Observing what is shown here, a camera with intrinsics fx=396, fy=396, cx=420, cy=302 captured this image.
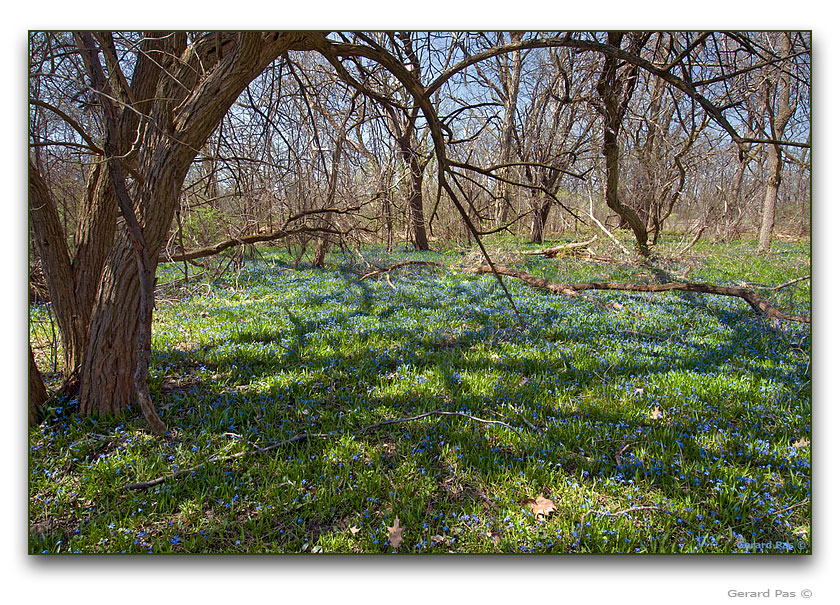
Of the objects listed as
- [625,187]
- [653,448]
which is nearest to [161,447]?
[653,448]

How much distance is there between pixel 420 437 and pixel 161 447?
1564mm

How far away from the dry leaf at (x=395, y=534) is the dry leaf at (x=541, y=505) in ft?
2.11

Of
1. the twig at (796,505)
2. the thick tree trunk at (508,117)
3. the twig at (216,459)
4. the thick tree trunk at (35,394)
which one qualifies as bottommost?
the twig at (796,505)

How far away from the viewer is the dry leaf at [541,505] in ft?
6.23

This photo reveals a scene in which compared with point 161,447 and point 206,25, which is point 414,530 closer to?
point 161,447

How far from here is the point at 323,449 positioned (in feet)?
7.94

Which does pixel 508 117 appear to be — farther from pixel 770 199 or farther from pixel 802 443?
pixel 802 443

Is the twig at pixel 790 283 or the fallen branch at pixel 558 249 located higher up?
the fallen branch at pixel 558 249

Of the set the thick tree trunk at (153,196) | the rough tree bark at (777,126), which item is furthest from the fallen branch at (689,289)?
the thick tree trunk at (153,196)

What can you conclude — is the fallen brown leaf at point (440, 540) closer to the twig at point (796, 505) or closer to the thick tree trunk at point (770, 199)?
the twig at point (796, 505)

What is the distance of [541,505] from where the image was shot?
194 cm

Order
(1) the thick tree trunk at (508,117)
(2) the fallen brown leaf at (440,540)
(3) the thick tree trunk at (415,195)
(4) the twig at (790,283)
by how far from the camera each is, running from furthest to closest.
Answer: (1) the thick tree trunk at (508,117) → (3) the thick tree trunk at (415,195) → (4) the twig at (790,283) → (2) the fallen brown leaf at (440,540)

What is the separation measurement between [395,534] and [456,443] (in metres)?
0.73

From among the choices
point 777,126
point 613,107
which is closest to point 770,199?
point 777,126
